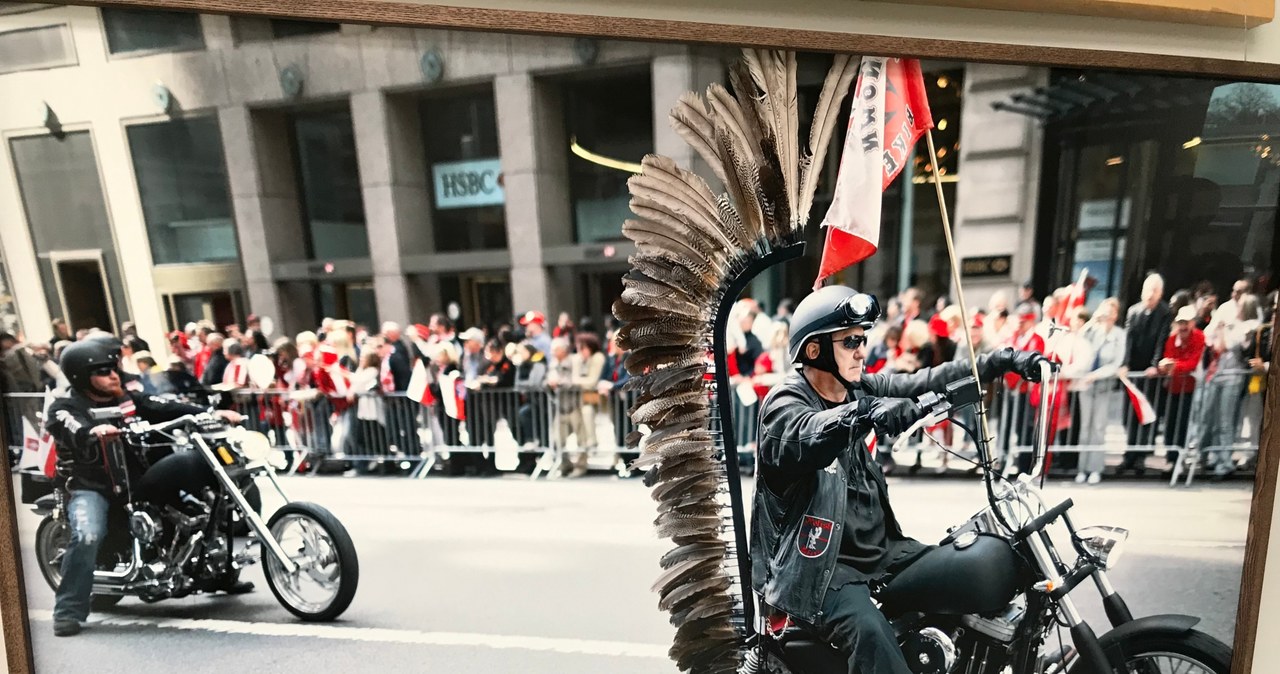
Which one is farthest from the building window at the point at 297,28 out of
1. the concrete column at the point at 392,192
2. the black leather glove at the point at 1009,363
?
the black leather glove at the point at 1009,363

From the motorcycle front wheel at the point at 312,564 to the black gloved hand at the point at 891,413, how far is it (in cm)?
134

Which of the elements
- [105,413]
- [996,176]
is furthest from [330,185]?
[996,176]

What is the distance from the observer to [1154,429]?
1.53 m

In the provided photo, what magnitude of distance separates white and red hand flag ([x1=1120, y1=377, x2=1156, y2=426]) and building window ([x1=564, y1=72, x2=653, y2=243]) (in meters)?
1.40

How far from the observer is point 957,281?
1.39m

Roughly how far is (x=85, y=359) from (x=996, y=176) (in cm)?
217

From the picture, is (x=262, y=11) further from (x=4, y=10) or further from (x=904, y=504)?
(x=904, y=504)

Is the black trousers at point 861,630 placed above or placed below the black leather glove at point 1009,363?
below

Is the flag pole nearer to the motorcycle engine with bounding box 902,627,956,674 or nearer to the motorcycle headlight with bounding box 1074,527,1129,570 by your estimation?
the motorcycle headlight with bounding box 1074,527,1129,570

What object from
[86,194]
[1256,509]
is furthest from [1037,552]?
[86,194]

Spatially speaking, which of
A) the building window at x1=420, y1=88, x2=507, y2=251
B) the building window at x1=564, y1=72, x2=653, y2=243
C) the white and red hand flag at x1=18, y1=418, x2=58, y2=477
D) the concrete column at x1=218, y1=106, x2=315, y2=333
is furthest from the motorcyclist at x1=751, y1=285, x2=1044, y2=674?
the white and red hand flag at x1=18, y1=418, x2=58, y2=477

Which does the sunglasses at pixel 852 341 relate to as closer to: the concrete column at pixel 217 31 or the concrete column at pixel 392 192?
the concrete column at pixel 392 192

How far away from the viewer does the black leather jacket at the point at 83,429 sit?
51.4 inches

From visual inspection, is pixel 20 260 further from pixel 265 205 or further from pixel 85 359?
pixel 265 205
